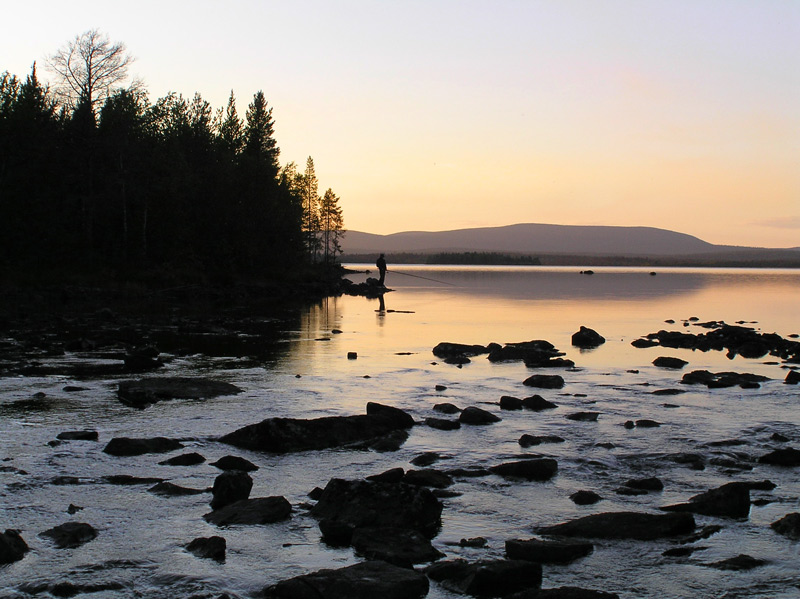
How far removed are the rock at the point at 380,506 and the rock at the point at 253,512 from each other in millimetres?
391

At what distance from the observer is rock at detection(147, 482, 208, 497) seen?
32.2 feet

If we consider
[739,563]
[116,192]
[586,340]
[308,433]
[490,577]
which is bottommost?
[739,563]

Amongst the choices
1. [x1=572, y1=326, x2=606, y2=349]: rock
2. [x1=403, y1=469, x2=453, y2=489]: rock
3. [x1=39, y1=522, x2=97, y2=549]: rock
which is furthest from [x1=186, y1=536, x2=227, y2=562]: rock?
[x1=572, y1=326, x2=606, y2=349]: rock

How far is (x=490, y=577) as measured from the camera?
23.0 feet

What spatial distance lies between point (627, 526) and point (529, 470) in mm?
2434

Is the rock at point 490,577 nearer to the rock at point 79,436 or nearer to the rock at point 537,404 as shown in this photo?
the rock at point 79,436

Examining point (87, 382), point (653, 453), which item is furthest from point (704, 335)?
point (87, 382)

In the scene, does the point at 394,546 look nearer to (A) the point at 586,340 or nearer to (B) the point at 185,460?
(B) the point at 185,460

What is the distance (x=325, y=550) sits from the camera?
8070 mm

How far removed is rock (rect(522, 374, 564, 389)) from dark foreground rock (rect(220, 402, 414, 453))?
21.0 feet

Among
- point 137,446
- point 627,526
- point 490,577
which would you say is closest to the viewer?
point 490,577

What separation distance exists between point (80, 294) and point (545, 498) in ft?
154

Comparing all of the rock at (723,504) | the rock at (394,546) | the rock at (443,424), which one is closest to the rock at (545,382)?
the rock at (443,424)

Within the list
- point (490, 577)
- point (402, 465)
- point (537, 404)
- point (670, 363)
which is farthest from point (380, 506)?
point (670, 363)
